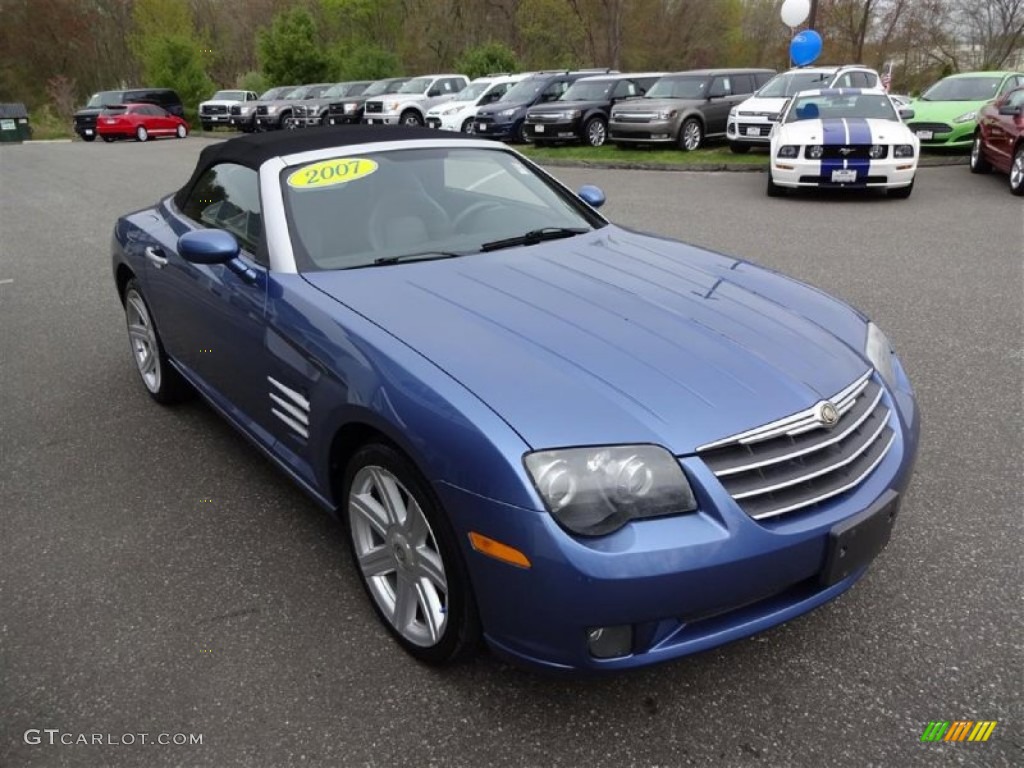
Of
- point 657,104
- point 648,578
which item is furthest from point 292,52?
point 648,578

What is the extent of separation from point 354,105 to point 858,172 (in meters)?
20.3

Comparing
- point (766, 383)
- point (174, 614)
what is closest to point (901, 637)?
point (766, 383)

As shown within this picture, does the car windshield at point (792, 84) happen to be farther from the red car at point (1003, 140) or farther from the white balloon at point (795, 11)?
→ the white balloon at point (795, 11)

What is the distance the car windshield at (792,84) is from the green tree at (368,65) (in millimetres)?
29170

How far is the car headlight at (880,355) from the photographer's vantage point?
8.57ft

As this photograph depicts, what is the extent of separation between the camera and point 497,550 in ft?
6.28

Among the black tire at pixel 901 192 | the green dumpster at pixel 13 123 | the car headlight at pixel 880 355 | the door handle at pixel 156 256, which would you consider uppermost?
the door handle at pixel 156 256

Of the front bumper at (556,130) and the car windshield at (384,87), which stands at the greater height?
the car windshield at (384,87)

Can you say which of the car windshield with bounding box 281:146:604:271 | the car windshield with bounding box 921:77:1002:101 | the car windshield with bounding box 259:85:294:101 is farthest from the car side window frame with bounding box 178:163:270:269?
the car windshield with bounding box 259:85:294:101

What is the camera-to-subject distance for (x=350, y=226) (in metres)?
3.09

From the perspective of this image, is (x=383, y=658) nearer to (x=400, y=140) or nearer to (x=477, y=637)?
(x=477, y=637)

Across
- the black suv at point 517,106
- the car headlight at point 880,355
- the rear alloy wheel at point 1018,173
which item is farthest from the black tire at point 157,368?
the black suv at point 517,106

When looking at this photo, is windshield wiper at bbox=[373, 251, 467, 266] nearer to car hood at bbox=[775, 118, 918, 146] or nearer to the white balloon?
car hood at bbox=[775, 118, 918, 146]

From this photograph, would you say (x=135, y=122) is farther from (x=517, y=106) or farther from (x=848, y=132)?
(x=848, y=132)
